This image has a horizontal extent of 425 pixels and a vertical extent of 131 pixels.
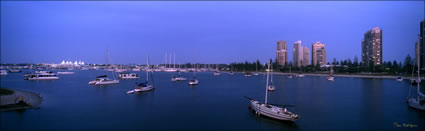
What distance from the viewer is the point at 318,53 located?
7234 inches

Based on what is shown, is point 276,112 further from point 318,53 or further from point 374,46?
point 318,53

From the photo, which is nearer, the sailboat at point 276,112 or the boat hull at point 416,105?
the sailboat at point 276,112

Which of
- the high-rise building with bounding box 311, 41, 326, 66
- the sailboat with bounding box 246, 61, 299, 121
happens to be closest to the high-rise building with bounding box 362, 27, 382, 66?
the high-rise building with bounding box 311, 41, 326, 66

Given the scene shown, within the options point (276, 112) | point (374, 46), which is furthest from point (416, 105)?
point (374, 46)

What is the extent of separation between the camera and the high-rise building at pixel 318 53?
18107 cm

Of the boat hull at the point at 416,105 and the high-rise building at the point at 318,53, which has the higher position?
the high-rise building at the point at 318,53

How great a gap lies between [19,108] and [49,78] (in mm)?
46836

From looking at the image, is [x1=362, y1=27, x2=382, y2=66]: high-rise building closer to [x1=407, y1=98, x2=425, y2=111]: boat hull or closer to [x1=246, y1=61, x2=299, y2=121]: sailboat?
[x1=407, y1=98, x2=425, y2=111]: boat hull

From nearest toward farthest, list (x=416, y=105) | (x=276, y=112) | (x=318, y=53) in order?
1. (x=276, y=112)
2. (x=416, y=105)
3. (x=318, y=53)

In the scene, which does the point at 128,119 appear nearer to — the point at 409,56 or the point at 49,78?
the point at 49,78

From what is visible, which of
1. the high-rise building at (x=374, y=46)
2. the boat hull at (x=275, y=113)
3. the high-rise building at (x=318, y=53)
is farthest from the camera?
the high-rise building at (x=318, y=53)

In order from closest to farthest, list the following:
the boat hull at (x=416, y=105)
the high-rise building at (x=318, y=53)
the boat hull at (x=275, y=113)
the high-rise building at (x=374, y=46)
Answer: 1. the boat hull at (x=275, y=113)
2. the boat hull at (x=416, y=105)
3. the high-rise building at (x=374, y=46)
4. the high-rise building at (x=318, y=53)

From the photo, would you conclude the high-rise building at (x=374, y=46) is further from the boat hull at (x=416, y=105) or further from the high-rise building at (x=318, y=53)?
the boat hull at (x=416, y=105)

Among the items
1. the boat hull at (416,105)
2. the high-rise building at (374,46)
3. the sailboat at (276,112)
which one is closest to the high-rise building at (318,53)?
the high-rise building at (374,46)
